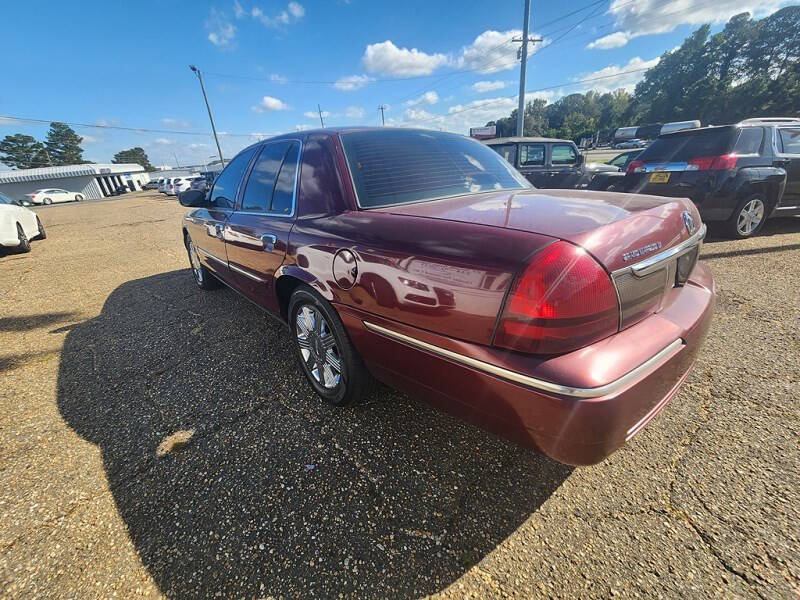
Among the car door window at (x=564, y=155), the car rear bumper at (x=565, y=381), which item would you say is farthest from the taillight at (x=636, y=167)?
the car rear bumper at (x=565, y=381)

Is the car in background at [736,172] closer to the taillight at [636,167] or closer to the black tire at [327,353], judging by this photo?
the taillight at [636,167]

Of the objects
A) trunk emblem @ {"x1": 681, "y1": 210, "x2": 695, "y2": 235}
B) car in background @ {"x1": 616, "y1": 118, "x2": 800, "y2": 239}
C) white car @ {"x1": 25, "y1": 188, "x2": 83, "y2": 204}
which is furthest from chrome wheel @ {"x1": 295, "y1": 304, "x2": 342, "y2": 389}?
white car @ {"x1": 25, "y1": 188, "x2": 83, "y2": 204}

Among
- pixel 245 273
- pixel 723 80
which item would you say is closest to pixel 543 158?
pixel 245 273

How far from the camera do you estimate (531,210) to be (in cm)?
156

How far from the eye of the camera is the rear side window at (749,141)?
16.4 feet

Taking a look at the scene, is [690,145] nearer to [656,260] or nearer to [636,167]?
[636,167]

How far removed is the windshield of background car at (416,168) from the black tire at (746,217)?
4.69m

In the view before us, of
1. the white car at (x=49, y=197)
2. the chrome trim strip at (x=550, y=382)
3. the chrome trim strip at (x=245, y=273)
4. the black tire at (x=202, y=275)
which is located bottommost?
the black tire at (x=202, y=275)

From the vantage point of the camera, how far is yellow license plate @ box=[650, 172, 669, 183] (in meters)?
5.44

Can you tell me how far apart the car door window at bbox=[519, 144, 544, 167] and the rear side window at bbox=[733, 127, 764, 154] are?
13.0ft

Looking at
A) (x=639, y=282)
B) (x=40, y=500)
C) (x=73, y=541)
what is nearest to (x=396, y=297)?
(x=639, y=282)

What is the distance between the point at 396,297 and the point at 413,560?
1029mm

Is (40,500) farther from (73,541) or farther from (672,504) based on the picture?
(672,504)

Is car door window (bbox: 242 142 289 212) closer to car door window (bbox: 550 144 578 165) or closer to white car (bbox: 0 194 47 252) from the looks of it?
white car (bbox: 0 194 47 252)
